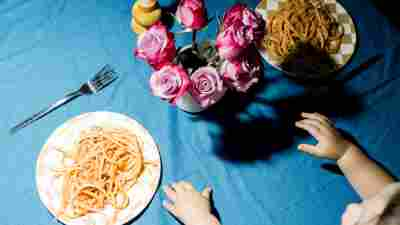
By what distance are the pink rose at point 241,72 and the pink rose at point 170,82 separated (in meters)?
0.08

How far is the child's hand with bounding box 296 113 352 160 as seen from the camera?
89 centimetres

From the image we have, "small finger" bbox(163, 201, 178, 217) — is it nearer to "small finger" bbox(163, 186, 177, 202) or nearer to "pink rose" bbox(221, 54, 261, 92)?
"small finger" bbox(163, 186, 177, 202)

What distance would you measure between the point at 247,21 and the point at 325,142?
0.34 metres

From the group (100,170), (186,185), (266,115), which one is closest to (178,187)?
(186,185)

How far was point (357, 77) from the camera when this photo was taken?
104cm

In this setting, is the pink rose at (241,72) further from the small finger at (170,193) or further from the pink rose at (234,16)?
the small finger at (170,193)

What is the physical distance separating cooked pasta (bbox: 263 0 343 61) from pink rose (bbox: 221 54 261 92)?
0.25m

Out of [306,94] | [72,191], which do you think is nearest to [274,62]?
[306,94]

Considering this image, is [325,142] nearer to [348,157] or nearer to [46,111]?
[348,157]

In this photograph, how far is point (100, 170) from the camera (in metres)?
0.87

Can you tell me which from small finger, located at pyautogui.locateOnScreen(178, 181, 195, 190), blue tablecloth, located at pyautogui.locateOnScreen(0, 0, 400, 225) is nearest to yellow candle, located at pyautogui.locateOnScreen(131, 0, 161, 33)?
blue tablecloth, located at pyautogui.locateOnScreen(0, 0, 400, 225)

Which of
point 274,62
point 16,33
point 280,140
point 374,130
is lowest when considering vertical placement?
point 374,130

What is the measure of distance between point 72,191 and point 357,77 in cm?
68

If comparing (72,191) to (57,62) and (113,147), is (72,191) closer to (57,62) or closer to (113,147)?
(113,147)
